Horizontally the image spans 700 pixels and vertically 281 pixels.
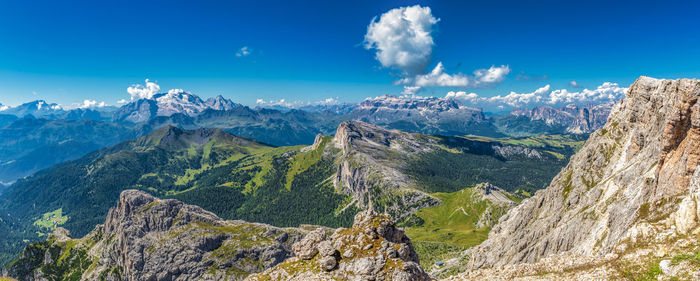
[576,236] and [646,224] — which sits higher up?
[646,224]

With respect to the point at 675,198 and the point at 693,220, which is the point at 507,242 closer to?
A: the point at 675,198

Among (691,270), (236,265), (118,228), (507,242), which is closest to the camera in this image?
(691,270)

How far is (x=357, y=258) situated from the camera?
137 ft

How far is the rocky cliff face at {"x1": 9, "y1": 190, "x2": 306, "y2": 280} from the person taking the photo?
472 ft

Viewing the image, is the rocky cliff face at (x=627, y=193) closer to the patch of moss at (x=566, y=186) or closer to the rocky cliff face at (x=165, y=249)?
the patch of moss at (x=566, y=186)

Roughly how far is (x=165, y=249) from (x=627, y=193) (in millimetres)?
171518

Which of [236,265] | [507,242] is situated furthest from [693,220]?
[236,265]

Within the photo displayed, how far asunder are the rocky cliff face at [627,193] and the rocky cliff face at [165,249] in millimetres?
98937

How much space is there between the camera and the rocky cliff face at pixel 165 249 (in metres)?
144

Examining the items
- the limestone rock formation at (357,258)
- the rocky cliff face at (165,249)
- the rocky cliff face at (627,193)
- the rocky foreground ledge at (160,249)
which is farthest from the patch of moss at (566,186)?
the rocky cliff face at (165,249)

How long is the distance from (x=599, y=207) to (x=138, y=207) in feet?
647

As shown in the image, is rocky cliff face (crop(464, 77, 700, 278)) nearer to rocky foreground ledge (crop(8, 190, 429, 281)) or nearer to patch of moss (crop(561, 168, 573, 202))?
patch of moss (crop(561, 168, 573, 202))

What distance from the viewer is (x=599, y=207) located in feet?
209

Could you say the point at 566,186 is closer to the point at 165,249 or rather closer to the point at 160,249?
the point at 165,249
